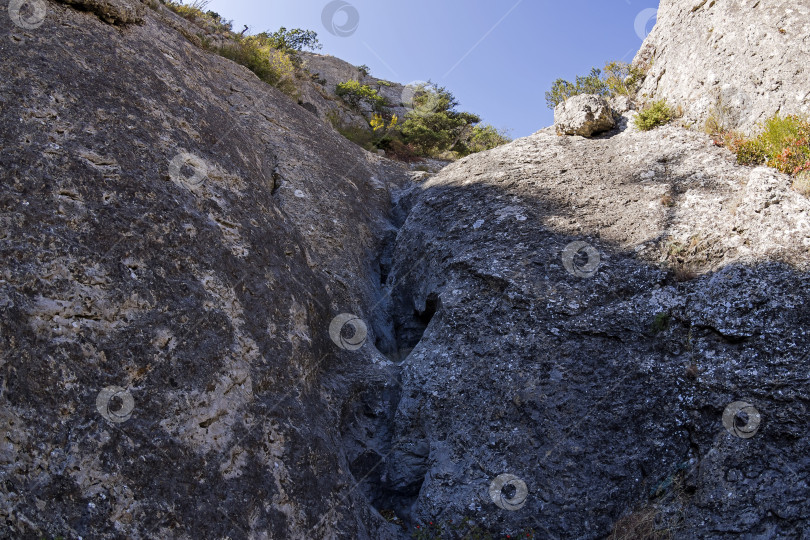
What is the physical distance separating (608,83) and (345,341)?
29.2 feet

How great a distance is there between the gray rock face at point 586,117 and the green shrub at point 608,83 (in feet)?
3.78

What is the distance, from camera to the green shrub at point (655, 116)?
420 inches

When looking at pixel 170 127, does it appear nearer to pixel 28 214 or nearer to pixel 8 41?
pixel 8 41

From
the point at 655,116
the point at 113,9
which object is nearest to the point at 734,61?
the point at 655,116

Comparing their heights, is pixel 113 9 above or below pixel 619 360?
below

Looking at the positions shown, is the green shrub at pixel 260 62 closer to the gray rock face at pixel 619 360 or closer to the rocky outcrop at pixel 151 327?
the rocky outcrop at pixel 151 327

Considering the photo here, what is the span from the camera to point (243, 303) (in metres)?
6.32

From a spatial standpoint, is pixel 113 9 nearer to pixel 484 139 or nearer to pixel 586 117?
pixel 586 117

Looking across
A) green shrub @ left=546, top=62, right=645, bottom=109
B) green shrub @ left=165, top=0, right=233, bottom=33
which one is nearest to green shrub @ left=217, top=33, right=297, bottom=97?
green shrub @ left=165, top=0, right=233, bottom=33

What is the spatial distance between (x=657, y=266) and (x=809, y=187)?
6.81ft

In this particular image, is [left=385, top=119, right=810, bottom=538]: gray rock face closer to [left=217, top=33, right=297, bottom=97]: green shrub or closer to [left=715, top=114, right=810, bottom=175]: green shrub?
[left=715, top=114, right=810, bottom=175]: green shrub

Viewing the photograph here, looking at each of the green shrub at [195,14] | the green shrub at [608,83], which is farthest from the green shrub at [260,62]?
the green shrub at [608,83]

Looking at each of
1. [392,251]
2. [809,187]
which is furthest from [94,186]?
[809,187]

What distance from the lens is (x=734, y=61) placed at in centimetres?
996
